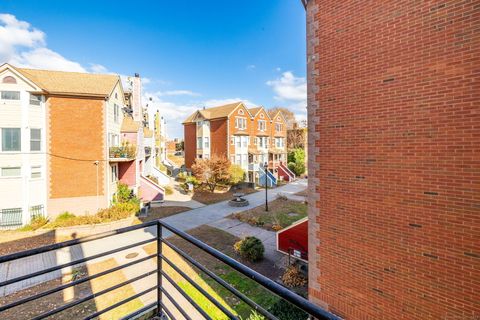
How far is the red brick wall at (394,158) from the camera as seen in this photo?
4.14 metres

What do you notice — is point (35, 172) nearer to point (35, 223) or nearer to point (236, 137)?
point (35, 223)

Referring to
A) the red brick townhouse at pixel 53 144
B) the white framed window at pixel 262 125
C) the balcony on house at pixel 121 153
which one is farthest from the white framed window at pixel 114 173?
the white framed window at pixel 262 125

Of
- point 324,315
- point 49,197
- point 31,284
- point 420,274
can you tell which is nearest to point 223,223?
point 31,284

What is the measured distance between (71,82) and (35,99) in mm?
2705

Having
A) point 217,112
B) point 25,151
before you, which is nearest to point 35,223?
point 25,151

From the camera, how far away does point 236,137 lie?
31672mm

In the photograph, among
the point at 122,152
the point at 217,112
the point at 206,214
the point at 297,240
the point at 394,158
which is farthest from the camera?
the point at 217,112

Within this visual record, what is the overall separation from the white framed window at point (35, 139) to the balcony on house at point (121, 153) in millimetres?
4095

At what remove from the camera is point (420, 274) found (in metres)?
4.50

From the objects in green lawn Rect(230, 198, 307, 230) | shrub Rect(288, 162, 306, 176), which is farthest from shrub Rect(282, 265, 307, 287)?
shrub Rect(288, 162, 306, 176)

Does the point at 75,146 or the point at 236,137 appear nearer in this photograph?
the point at 75,146

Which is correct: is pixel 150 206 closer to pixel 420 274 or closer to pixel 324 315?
pixel 420 274

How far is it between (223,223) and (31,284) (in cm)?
1010

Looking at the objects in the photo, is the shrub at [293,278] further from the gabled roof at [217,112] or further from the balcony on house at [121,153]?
the gabled roof at [217,112]
